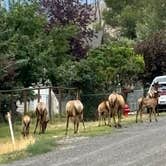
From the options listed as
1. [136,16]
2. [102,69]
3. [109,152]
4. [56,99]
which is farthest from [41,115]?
[136,16]

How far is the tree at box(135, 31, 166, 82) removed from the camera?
168 ft

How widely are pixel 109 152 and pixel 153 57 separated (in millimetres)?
33293

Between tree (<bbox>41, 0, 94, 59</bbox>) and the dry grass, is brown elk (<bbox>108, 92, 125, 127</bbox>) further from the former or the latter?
tree (<bbox>41, 0, 94, 59</bbox>)

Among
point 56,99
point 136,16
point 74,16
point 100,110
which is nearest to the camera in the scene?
point 100,110

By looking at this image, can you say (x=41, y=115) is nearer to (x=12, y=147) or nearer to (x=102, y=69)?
(x=12, y=147)

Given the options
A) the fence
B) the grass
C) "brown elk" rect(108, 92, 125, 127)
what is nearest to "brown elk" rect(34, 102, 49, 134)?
the grass

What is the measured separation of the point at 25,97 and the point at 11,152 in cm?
1291

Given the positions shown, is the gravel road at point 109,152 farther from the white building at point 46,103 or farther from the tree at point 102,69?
the tree at point 102,69

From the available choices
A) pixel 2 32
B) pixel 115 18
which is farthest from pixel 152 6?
pixel 2 32

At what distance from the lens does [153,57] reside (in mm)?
51094

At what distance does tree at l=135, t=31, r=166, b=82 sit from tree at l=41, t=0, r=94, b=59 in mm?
4337

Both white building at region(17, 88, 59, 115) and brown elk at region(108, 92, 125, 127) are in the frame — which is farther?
white building at region(17, 88, 59, 115)

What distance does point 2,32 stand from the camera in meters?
33.3

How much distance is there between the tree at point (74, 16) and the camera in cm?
4938
